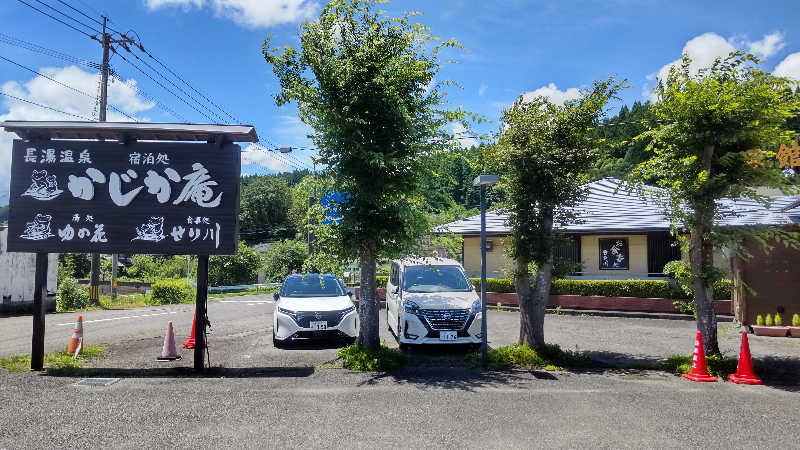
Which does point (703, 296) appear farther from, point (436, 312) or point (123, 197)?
point (123, 197)

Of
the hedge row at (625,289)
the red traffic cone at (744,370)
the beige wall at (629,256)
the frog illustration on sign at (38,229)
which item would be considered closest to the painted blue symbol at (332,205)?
the frog illustration on sign at (38,229)

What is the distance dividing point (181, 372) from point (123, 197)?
3.19 metres

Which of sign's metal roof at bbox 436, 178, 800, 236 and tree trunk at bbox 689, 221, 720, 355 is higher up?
sign's metal roof at bbox 436, 178, 800, 236

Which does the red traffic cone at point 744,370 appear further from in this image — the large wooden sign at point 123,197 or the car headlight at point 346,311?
the large wooden sign at point 123,197

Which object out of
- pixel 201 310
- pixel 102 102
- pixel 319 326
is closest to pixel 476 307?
pixel 319 326

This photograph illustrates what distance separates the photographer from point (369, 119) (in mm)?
9141

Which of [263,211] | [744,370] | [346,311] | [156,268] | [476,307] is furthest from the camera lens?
[263,211]

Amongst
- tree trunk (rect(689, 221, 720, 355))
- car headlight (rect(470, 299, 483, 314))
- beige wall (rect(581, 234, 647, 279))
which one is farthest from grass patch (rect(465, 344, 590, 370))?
beige wall (rect(581, 234, 647, 279))

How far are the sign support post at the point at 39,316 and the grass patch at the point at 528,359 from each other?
24.4 feet

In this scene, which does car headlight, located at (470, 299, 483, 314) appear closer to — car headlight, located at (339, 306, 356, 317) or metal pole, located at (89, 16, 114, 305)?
car headlight, located at (339, 306, 356, 317)

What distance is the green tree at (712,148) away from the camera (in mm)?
8188

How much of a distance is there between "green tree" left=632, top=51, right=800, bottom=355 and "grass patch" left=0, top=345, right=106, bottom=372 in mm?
10961

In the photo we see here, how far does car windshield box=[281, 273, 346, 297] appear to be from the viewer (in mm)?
11508

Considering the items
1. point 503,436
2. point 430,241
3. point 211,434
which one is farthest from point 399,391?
point 430,241
